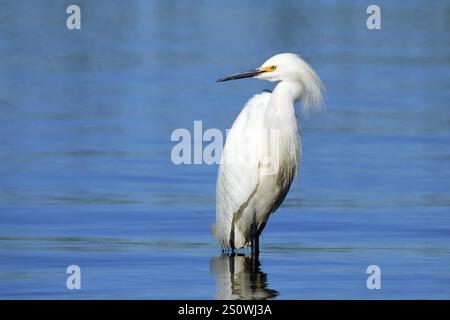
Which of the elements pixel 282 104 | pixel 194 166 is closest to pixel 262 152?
pixel 282 104

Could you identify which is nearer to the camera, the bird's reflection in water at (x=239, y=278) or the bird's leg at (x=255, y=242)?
the bird's reflection in water at (x=239, y=278)

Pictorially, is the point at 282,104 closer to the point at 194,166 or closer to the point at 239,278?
the point at 239,278

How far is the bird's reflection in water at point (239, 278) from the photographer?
931 cm

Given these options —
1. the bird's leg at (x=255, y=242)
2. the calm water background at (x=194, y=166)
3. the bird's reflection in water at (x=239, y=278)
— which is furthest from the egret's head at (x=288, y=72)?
the bird's reflection in water at (x=239, y=278)

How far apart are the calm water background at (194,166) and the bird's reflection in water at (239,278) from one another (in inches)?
2.1

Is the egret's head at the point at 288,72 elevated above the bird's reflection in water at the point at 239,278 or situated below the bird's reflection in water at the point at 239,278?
above

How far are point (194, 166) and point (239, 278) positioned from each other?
4401 mm

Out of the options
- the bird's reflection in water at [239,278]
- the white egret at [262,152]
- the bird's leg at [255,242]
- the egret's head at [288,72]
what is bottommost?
the bird's reflection in water at [239,278]

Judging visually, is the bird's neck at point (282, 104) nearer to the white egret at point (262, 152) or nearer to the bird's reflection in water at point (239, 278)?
the white egret at point (262, 152)

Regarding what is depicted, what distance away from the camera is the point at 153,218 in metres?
11.9

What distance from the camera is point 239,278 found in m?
9.99

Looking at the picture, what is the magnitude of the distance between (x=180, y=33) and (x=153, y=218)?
15.3 metres

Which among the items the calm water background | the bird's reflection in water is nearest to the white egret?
the bird's reflection in water

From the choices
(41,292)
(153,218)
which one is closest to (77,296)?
(41,292)
